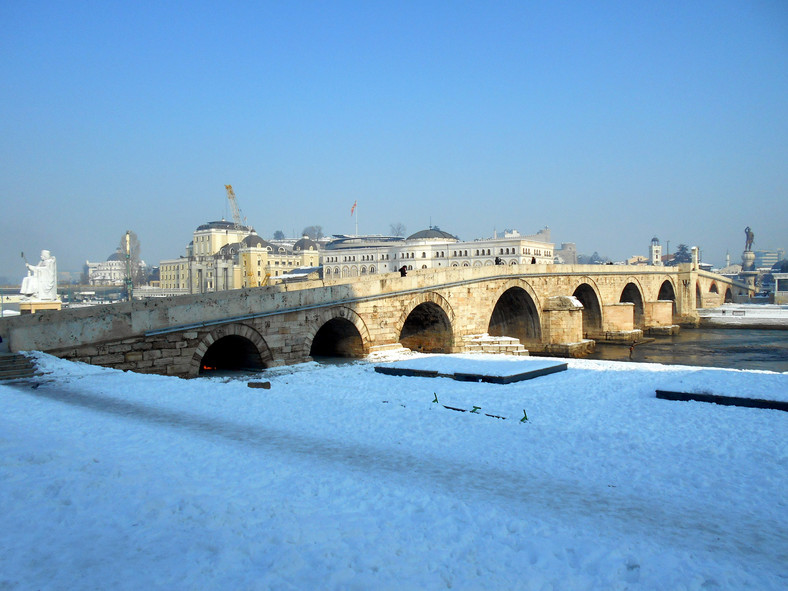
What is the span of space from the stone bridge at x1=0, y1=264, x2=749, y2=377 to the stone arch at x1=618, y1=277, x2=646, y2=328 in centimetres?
686

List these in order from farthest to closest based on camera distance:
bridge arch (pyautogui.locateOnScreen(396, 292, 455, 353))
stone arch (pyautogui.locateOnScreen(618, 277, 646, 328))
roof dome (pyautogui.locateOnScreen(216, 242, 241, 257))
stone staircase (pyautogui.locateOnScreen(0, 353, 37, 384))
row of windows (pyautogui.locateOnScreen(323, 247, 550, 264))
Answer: roof dome (pyautogui.locateOnScreen(216, 242, 241, 257)) < row of windows (pyautogui.locateOnScreen(323, 247, 550, 264)) < stone arch (pyautogui.locateOnScreen(618, 277, 646, 328)) < bridge arch (pyautogui.locateOnScreen(396, 292, 455, 353)) < stone staircase (pyautogui.locateOnScreen(0, 353, 37, 384))

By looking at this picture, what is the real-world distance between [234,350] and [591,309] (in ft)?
80.4

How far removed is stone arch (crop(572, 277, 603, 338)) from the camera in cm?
3197

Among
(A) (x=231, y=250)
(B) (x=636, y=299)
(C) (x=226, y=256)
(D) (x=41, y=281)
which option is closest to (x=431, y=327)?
(D) (x=41, y=281)

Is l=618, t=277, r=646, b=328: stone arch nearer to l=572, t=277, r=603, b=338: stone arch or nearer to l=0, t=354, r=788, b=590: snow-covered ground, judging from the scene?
l=572, t=277, r=603, b=338: stone arch

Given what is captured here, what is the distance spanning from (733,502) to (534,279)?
20.8 meters

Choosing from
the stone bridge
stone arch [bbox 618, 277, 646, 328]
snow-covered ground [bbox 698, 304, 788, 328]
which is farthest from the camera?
snow-covered ground [bbox 698, 304, 788, 328]

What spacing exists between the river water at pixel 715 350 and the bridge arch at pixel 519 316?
110 inches

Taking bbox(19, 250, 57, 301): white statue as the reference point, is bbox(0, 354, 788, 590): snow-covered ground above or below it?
below

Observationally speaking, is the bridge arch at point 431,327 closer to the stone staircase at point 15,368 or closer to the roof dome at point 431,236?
the stone staircase at point 15,368

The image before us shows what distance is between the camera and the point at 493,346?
1948cm

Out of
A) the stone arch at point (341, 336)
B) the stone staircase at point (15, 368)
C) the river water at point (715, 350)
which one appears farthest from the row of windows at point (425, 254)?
the stone staircase at point (15, 368)

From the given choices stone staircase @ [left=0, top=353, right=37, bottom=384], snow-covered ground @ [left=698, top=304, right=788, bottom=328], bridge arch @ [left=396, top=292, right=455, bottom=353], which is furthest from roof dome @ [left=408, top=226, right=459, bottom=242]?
stone staircase @ [left=0, top=353, right=37, bottom=384]

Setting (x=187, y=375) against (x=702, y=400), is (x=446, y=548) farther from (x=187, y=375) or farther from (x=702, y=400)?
(x=187, y=375)
